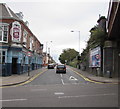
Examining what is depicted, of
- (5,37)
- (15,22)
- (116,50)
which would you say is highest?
(15,22)

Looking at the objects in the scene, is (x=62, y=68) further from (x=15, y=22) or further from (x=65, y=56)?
(x=65, y=56)

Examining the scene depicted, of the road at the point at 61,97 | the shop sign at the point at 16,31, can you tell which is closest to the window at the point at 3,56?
the shop sign at the point at 16,31

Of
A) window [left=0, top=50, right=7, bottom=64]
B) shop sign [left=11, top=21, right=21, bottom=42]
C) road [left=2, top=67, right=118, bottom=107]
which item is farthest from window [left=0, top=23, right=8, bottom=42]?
road [left=2, top=67, right=118, bottom=107]

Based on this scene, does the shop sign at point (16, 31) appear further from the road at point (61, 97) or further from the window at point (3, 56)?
the road at point (61, 97)

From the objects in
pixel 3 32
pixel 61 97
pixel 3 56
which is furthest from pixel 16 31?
pixel 61 97

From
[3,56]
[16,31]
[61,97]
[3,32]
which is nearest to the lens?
[61,97]

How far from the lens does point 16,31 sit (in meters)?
25.4

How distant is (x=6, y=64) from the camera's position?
2427cm

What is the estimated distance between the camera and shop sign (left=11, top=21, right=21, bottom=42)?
25183 mm

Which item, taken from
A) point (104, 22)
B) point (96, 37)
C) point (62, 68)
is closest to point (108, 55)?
point (96, 37)

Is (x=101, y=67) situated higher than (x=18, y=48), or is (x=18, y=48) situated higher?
(x=18, y=48)

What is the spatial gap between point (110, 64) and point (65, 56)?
90.0 metres

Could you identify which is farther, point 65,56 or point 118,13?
point 65,56

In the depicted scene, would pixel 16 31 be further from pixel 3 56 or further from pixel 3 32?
pixel 3 56
